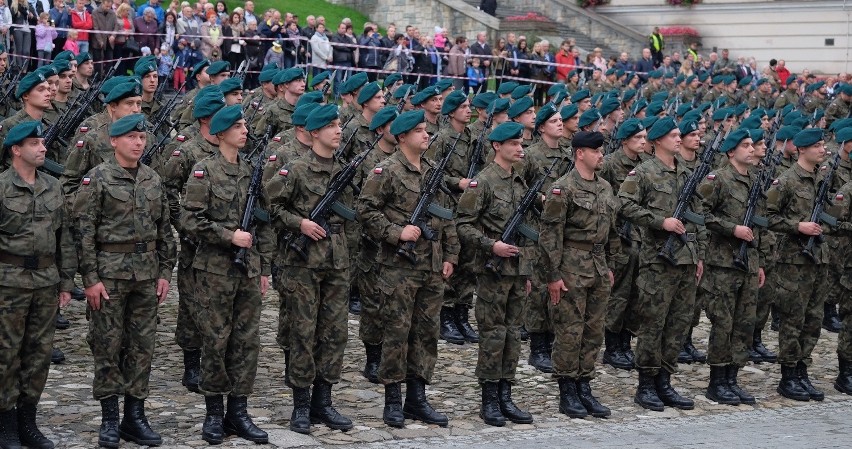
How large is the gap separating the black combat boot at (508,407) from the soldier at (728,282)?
202cm

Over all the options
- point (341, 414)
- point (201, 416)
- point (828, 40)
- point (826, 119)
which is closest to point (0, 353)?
point (201, 416)

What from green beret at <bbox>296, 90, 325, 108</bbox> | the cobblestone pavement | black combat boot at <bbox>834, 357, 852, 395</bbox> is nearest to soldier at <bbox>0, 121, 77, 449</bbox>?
the cobblestone pavement

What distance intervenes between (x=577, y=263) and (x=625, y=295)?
2.46 m

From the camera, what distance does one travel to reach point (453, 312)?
41.4 ft

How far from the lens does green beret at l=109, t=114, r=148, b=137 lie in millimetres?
8688

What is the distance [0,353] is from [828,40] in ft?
113

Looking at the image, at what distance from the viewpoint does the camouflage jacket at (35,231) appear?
8.23 meters

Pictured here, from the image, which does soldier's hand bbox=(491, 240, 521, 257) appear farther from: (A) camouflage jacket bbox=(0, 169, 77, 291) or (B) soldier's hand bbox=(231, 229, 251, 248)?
(A) camouflage jacket bbox=(0, 169, 77, 291)

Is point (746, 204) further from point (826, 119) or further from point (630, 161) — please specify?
point (826, 119)

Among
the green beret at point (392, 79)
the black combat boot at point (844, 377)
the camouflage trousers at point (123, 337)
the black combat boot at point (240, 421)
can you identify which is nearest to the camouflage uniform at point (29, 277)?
the camouflage trousers at point (123, 337)

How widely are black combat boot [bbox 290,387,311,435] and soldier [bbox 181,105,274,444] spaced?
36 cm

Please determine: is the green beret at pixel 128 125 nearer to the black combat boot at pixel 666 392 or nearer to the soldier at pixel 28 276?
the soldier at pixel 28 276

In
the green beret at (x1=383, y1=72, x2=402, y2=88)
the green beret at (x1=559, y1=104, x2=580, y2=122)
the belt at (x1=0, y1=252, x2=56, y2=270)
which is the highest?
the green beret at (x1=383, y1=72, x2=402, y2=88)

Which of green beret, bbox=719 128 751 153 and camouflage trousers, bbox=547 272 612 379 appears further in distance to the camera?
Result: green beret, bbox=719 128 751 153
